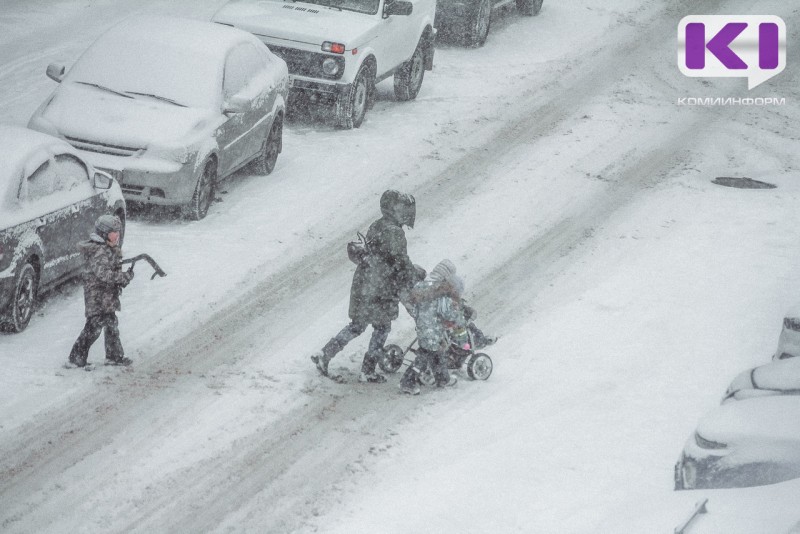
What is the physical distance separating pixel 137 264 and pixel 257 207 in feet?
6.66

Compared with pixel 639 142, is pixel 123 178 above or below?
above

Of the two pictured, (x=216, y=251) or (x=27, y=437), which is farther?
(x=216, y=251)

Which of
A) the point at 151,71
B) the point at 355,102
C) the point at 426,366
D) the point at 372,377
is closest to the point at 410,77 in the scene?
the point at 355,102

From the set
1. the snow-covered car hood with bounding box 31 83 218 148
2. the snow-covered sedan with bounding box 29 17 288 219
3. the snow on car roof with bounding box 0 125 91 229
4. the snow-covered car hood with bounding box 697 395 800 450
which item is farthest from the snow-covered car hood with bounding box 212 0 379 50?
the snow-covered car hood with bounding box 697 395 800 450

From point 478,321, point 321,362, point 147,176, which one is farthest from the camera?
point 147,176

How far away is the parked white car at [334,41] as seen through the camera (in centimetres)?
1694

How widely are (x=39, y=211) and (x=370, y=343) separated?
3.25 meters

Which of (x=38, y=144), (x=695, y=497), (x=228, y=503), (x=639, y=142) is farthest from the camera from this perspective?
(x=639, y=142)

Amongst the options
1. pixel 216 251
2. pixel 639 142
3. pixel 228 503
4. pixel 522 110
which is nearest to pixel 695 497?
pixel 228 503

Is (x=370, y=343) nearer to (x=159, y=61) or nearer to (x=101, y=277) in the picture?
(x=101, y=277)

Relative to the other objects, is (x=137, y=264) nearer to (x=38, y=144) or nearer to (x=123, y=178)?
(x=123, y=178)

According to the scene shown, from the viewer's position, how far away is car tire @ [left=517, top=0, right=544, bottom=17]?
2441 cm

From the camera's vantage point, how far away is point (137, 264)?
13141 millimetres

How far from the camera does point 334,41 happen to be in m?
16.8
